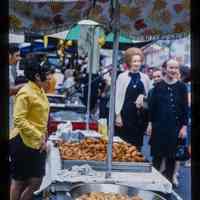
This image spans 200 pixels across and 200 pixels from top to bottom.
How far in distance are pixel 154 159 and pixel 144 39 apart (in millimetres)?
548

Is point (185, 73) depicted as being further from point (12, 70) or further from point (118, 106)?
point (12, 70)

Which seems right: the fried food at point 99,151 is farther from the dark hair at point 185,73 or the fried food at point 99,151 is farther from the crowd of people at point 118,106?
the dark hair at point 185,73

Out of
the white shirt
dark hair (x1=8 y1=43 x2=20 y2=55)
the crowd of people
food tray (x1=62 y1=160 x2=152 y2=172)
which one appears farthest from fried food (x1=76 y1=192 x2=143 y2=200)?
dark hair (x1=8 y1=43 x2=20 y2=55)

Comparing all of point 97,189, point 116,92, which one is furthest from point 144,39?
point 97,189

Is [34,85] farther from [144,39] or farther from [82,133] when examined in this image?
[144,39]

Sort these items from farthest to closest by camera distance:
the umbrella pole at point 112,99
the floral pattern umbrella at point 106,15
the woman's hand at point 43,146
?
the woman's hand at point 43,146, the umbrella pole at point 112,99, the floral pattern umbrella at point 106,15

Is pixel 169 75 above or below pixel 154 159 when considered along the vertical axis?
above

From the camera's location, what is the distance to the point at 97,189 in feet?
Result: 8.04

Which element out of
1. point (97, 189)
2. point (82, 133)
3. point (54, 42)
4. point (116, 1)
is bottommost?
point (97, 189)

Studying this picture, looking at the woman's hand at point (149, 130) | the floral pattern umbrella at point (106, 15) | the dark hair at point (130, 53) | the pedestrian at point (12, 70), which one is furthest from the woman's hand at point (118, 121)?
the pedestrian at point (12, 70)

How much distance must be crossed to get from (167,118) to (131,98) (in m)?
0.19

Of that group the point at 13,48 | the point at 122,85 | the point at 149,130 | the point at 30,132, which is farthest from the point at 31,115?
the point at 149,130

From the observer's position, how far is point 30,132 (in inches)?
98.3

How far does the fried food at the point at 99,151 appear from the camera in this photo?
257 centimetres
